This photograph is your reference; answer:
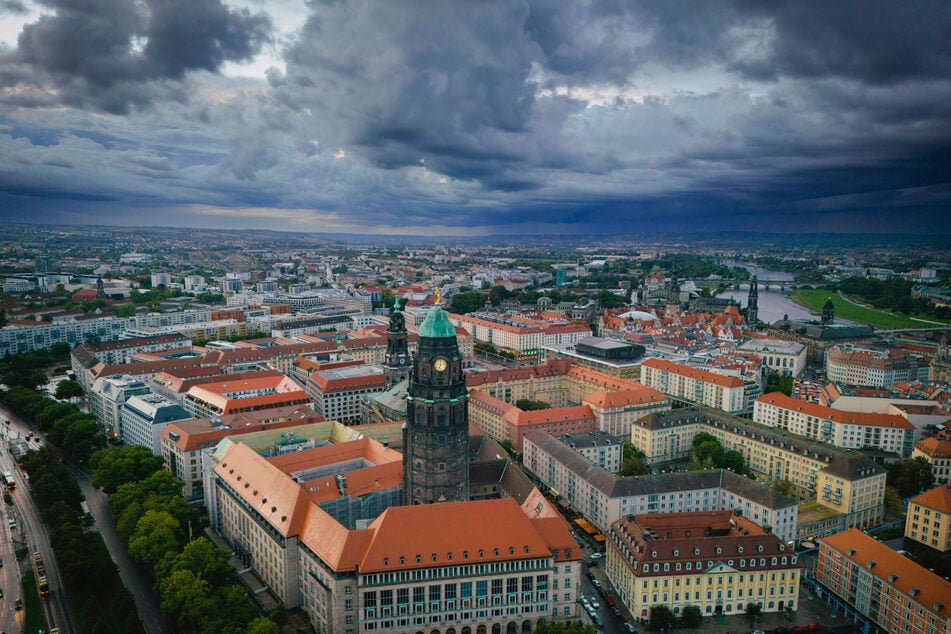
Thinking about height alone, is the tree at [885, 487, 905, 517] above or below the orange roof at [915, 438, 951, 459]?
below

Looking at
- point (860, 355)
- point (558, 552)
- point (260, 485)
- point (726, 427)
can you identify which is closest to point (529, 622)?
point (558, 552)

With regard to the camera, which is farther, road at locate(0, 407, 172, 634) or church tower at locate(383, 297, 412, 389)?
church tower at locate(383, 297, 412, 389)

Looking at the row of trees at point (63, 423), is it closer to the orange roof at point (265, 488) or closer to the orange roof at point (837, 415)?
the orange roof at point (265, 488)

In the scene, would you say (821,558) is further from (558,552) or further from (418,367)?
(418,367)

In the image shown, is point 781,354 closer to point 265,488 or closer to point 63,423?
point 265,488

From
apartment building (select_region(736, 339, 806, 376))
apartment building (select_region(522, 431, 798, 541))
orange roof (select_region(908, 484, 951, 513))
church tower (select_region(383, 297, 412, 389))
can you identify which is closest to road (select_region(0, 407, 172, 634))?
church tower (select_region(383, 297, 412, 389))

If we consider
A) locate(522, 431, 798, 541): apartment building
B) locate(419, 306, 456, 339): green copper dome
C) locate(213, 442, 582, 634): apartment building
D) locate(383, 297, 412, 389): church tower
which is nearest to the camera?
locate(213, 442, 582, 634): apartment building

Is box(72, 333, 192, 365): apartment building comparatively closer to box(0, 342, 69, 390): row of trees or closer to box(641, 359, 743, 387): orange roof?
box(0, 342, 69, 390): row of trees
